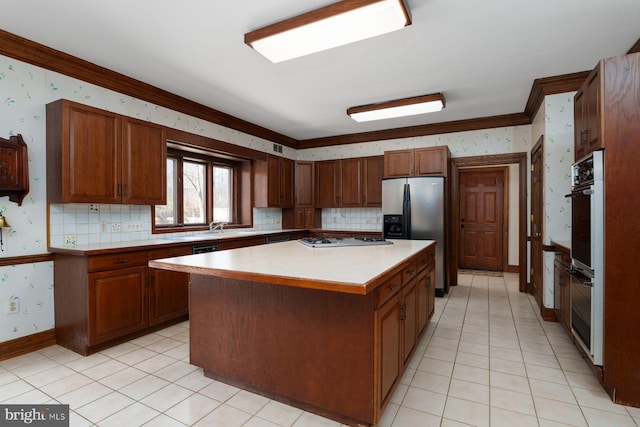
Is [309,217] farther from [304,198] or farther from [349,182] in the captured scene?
[349,182]

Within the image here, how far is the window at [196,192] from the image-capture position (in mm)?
4152

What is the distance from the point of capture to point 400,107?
3.92 m

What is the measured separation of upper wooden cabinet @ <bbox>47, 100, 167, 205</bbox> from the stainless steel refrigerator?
305 centimetres

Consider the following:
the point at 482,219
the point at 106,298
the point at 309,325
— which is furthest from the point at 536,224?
the point at 106,298

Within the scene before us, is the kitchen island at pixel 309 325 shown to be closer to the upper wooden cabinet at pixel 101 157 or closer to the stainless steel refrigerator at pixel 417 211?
the upper wooden cabinet at pixel 101 157

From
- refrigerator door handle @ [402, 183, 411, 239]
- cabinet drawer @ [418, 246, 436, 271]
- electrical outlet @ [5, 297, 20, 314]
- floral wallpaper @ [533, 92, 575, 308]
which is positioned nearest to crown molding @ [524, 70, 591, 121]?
floral wallpaper @ [533, 92, 575, 308]

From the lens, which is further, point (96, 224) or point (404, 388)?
point (96, 224)

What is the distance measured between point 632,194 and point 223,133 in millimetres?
4312

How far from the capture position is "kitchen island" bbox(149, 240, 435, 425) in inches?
64.4

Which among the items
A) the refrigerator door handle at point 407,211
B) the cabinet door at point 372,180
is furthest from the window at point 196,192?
the refrigerator door handle at point 407,211

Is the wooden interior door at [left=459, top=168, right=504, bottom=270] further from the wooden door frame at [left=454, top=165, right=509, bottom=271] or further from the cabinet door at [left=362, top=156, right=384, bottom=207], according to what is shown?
the cabinet door at [left=362, top=156, right=384, bottom=207]

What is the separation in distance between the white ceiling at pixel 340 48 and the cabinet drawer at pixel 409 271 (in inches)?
68.9

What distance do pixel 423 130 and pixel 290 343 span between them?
432 cm

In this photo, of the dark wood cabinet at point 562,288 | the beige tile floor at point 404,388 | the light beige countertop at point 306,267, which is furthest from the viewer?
the dark wood cabinet at point 562,288
